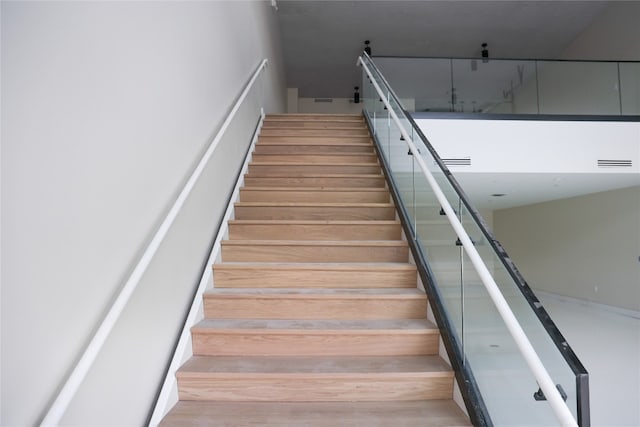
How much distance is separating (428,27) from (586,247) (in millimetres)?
5422

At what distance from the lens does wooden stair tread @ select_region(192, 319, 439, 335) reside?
199 cm

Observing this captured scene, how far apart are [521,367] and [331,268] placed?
1299 millimetres

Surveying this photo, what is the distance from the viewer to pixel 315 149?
4.25m

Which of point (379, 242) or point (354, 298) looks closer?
point (354, 298)

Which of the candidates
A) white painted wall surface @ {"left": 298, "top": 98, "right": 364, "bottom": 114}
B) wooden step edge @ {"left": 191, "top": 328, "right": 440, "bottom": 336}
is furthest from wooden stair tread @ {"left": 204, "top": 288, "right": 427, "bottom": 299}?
white painted wall surface @ {"left": 298, "top": 98, "right": 364, "bottom": 114}

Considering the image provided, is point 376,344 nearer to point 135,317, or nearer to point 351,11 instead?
point 135,317

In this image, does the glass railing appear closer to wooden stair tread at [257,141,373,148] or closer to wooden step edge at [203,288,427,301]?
wooden stair tread at [257,141,373,148]

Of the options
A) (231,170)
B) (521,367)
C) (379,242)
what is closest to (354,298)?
(379,242)

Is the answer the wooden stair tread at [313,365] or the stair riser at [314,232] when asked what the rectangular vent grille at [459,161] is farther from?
the wooden stair tread at [313,365]

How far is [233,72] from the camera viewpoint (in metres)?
3.41

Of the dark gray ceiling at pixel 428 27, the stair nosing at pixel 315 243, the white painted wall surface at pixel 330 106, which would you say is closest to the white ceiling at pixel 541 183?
the stair nosing at pixel 315 243

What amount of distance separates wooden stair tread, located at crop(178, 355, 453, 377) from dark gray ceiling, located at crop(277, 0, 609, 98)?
695cm

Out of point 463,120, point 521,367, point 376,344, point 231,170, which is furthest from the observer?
point 463,120

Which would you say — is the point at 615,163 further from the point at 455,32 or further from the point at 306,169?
the point at 455,32
